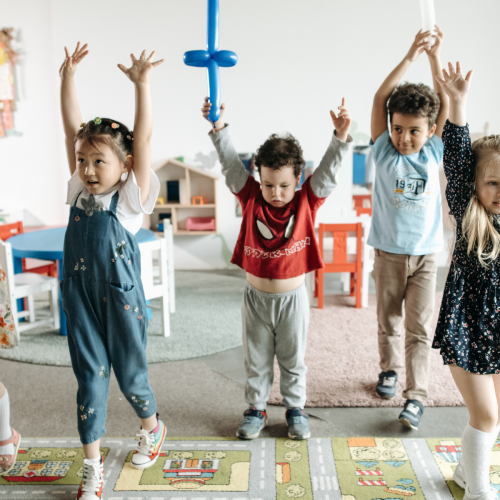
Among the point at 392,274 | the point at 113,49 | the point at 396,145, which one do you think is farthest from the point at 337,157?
the point at 113,49

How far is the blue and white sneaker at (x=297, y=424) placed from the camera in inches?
62.8

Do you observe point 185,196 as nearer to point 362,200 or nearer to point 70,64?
point 362,200

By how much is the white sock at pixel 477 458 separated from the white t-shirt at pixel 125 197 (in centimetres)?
100

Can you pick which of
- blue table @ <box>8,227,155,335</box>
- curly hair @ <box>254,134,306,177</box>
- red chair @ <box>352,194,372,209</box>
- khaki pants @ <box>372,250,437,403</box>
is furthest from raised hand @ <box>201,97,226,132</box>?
red chair @ <box>352,194,372,209</box>

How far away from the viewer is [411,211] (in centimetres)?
172

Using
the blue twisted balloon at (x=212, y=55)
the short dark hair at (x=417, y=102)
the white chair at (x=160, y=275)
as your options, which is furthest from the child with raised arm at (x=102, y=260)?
the white chair at (x=160, y=275)

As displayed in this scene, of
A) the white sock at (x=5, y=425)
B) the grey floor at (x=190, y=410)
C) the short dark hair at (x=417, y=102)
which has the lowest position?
the grey floor at (x=190, y=410)

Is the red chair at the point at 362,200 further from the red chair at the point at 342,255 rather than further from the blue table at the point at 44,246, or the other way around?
the blue table at the point at 44,246

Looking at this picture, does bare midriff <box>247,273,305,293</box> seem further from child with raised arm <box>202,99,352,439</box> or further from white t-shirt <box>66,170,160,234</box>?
white t-shirt <box>66,170,160,234</box>

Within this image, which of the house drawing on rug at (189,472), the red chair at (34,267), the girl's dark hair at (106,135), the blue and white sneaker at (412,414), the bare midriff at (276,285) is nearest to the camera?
the girl's dark hair at (106,135)

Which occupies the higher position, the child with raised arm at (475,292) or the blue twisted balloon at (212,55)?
the blue twisted balloon at (212,55)

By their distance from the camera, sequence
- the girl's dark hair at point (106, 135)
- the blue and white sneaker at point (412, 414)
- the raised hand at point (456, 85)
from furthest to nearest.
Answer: the blue and white sneaker at point (412, 414) → the girl's dark hair at point (106, 135) → the raised hand at point (456, 85)

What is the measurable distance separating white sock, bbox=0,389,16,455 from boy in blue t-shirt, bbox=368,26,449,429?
4.13 feet

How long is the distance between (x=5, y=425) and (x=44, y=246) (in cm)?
130
